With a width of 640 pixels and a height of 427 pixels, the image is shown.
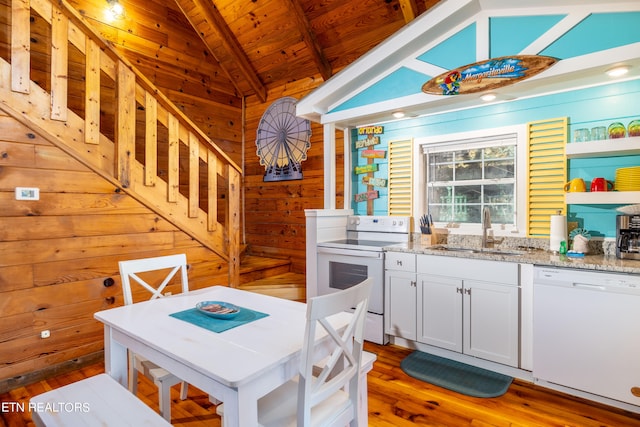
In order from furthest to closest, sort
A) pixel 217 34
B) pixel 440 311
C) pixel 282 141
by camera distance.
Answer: pixel 282 141
pixel 217 34
pixel 440 311

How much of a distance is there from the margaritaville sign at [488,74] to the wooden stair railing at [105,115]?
209 cm

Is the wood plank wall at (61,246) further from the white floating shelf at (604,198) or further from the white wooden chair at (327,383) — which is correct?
the white floating shelf at (604,198)

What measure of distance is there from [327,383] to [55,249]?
2.38 metres

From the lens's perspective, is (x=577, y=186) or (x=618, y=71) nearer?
(x=618, y=71)

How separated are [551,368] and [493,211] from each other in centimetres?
134

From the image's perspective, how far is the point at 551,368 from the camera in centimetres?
238

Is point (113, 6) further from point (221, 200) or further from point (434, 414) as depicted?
point (434, 414)

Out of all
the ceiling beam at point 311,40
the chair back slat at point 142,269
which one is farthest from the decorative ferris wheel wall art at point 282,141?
the chair back slat at point 142,269

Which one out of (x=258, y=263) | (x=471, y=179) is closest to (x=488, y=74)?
(x=471, y=179)

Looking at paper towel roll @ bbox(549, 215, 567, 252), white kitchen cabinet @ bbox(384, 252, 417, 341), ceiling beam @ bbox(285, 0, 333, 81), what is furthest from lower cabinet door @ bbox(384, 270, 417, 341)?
ceiling beam @ bbox(285, 0, 333, 81)

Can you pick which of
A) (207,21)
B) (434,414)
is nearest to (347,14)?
(207,21)

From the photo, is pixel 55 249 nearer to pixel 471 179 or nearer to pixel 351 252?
pixel 351 252

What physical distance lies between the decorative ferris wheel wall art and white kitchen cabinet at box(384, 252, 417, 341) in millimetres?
2073

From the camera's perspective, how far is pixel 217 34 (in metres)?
4.61
